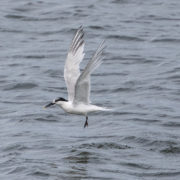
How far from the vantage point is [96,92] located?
1708 cm

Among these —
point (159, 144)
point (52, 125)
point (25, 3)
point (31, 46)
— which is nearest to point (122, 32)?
point (31, 46)

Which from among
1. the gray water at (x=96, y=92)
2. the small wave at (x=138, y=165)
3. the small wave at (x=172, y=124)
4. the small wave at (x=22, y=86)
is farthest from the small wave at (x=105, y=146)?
the small wave at (x=22, y=86)

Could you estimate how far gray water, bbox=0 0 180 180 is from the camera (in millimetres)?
12297

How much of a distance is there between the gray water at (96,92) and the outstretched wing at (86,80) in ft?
3.76

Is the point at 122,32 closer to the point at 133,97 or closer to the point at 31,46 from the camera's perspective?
the point at 31,46

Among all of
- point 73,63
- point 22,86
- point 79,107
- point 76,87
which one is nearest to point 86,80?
point 76,87

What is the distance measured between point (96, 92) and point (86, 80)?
568 centimetres

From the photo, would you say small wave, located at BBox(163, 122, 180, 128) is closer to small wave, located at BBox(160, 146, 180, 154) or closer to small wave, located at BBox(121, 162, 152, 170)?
small wave, located at BBox(160, 146, 180, 154)

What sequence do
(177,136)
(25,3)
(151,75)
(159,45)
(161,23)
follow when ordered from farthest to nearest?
(25,3), (161,23), (159,45), (151,75), (177,136)

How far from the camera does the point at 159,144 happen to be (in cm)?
1325

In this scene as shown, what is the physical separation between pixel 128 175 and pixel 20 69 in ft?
26.4

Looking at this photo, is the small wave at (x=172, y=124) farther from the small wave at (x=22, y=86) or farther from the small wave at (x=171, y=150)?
the small wave at (x=22, y=86)

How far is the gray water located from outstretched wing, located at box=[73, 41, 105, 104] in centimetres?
115

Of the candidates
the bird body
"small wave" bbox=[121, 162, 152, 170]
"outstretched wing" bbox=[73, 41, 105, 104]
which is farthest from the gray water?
"outstretched wing" bbox=[73, 41, 105, 104]
